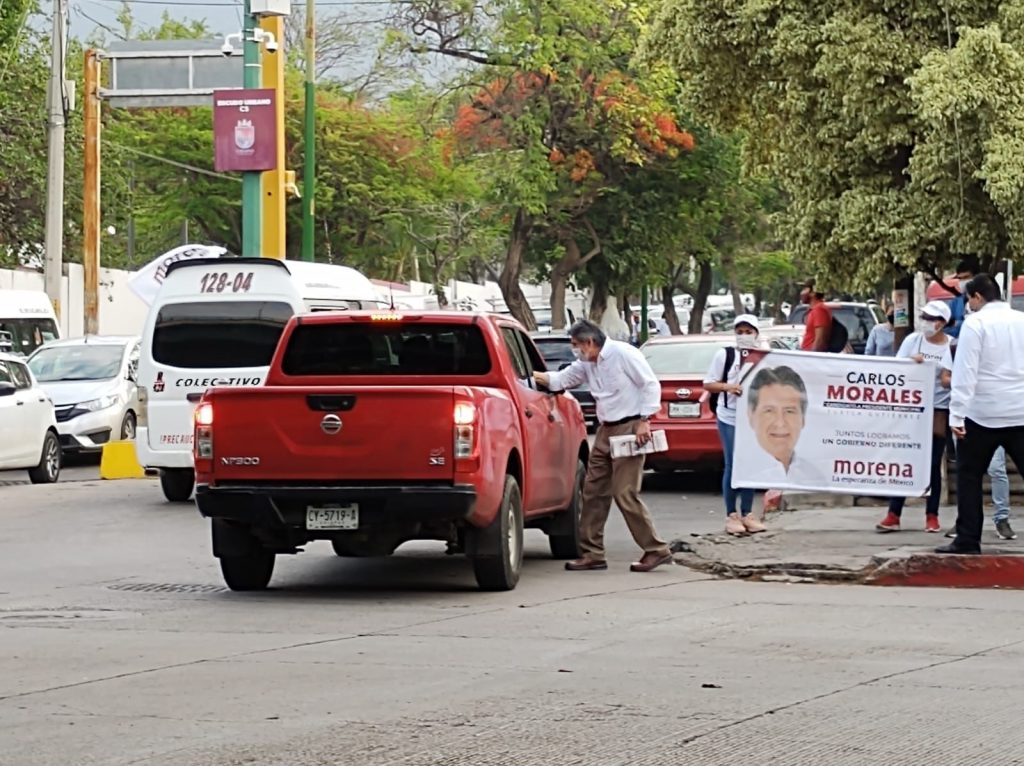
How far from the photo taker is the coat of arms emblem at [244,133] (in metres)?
26.7

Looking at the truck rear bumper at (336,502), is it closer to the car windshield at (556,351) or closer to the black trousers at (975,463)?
the black trousers at (975,463)

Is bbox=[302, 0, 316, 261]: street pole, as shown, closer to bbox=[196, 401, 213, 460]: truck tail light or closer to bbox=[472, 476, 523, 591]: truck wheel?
bbox=[472, 476, 523, 591]: truck wheel

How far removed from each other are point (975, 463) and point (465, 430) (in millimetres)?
3831

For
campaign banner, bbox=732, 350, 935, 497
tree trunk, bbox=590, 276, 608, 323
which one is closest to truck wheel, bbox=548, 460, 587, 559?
campaign banner, bbox=732, 350, 935, 497

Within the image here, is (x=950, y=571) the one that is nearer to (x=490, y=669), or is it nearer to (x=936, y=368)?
(x=936, y=368)

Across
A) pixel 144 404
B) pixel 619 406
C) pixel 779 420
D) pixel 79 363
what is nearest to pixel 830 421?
pixel 779 420

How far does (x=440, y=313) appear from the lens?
42.0 feet

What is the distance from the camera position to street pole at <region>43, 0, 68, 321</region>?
36.5 metres

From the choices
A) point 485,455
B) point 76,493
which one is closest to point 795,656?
point 485,455

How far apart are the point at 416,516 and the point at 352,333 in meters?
2.13

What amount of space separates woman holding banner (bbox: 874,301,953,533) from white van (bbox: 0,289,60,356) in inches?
780

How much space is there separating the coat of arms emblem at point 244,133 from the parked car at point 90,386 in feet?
11.0

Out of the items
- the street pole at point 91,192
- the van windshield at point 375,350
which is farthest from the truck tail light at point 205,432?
the street pole at point 91,192

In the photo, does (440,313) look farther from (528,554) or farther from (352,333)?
(528,554)
